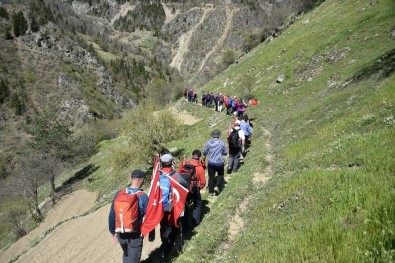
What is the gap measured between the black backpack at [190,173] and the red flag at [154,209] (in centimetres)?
225

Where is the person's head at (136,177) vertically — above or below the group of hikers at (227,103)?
above

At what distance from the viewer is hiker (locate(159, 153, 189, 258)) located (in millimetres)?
8986

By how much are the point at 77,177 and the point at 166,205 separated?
53578mm

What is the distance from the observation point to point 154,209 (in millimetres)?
8312

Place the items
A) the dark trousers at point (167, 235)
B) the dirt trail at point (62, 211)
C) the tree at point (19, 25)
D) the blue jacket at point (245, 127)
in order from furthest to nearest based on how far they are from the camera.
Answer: the tree at point (19, 25)
the dirt trail at point (62, 211)
the blue jacket at point (245, 127)
the dark trousers at point (167, 235)

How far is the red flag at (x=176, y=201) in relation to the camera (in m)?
9.34

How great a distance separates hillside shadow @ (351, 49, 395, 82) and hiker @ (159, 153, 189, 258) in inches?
731

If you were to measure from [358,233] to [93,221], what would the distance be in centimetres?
2166

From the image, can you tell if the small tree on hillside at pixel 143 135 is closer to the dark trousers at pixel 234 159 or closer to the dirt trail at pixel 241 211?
the dark trousers at pixel 234 159

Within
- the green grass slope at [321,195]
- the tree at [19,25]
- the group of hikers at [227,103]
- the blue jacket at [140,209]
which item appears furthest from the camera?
the tree at [19,25]

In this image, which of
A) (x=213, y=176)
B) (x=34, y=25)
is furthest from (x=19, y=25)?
(x=213, y=176)

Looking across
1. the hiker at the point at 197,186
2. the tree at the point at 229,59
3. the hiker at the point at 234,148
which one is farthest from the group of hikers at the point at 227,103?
the tree at the point at 229,59

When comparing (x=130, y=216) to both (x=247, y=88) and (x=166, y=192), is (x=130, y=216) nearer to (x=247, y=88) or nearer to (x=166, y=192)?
(x=166, y=192)

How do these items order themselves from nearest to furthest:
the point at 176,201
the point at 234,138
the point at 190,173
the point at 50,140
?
the point at 176,201 → the point at 190,173 → the point at 234,138 → the point at 50,140
